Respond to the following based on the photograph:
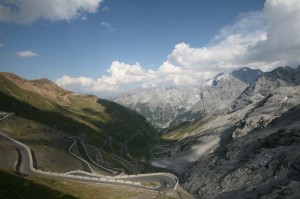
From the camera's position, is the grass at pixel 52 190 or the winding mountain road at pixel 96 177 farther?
the winding mountain road at pixel 96 177

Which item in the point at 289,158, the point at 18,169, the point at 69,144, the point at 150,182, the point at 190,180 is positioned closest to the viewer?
the point at 18,169

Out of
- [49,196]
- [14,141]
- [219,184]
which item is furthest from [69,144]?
[49,196]

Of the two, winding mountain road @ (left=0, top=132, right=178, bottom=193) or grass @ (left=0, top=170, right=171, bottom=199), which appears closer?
grass @ (left=0, top=170, right=171, bottom=199)

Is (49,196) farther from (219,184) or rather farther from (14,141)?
(219,184)

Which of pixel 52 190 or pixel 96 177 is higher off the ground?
pixel 52 190

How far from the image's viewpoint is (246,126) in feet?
646

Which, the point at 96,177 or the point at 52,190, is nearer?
the point at 52,190

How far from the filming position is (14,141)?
123 meters

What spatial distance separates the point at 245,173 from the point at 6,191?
279 feet

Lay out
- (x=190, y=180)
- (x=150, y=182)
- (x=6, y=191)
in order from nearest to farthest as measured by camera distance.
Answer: (x=6, y=191), (x=150, y=182), (x=190, y=180)

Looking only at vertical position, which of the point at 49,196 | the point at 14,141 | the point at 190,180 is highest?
the point at 14,141

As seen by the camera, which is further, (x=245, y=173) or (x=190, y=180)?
(x=190, y=180)

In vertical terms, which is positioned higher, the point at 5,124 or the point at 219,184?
the point at 5,124

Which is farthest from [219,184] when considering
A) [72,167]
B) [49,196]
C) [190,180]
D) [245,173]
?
[49,196]
